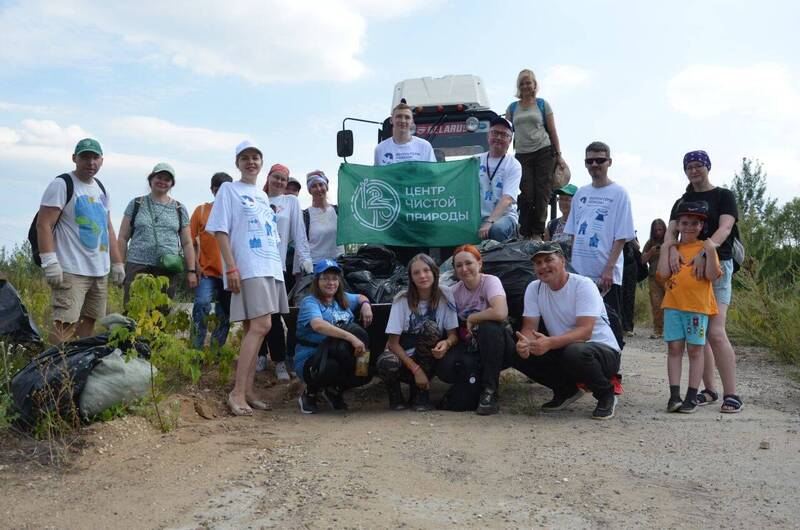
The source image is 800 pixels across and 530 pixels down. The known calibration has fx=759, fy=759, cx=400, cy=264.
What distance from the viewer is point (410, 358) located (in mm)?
5734

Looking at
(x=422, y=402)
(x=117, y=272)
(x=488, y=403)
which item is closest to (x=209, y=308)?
(x=117, y=272)

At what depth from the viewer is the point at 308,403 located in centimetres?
584

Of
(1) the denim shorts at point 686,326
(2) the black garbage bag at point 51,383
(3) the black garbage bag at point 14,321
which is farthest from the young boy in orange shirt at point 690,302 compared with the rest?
Result: (3) the black garbage bag at point 14,321

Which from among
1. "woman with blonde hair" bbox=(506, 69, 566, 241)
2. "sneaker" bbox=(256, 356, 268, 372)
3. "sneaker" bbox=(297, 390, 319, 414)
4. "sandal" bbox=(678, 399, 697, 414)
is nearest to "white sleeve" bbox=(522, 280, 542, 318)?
"sandal" bbox=(678, 399, 697, 414)

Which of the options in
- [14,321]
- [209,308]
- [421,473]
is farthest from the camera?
[209,308]

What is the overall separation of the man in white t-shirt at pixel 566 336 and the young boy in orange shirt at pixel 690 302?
0.45m

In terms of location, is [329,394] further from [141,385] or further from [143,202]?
[143,202]

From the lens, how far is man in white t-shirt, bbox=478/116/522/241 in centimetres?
682

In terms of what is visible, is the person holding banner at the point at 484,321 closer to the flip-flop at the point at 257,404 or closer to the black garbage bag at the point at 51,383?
the flip-flop at the point at 257,404

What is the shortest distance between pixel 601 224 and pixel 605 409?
4.92 feet

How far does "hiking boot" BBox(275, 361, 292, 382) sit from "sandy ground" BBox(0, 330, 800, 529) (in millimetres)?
1049

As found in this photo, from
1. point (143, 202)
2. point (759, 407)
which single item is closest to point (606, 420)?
point (759, 407)

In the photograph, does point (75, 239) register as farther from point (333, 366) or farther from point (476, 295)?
point (476, 295)

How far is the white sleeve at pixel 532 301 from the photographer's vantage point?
5.66m
